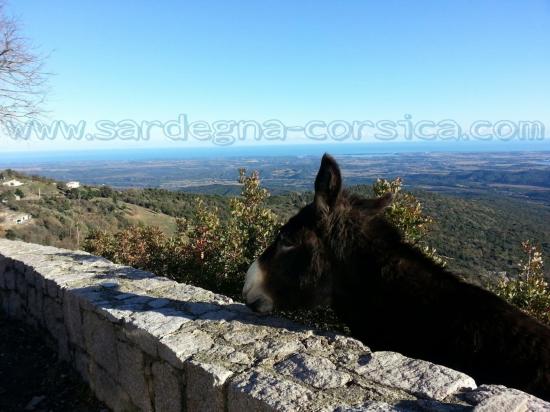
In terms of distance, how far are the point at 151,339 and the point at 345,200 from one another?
5.37ft

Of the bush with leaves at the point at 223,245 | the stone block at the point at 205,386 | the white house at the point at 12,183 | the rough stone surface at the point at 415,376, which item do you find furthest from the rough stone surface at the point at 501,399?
the white house at the point at 12,183

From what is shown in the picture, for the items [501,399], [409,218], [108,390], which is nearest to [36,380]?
[108,390]

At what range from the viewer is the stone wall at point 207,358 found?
1.95m

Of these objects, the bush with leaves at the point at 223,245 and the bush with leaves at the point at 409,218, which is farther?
the bush with leaves at the point at 223,245

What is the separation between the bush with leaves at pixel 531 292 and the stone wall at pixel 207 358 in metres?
2.65

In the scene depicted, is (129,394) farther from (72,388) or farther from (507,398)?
(507,398)

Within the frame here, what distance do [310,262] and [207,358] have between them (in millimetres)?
924

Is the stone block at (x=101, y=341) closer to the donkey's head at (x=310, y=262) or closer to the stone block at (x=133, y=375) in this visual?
the stone block at (x=133, y=375)

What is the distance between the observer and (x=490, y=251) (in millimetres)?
13836

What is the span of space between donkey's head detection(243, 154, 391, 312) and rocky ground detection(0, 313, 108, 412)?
1804 mm

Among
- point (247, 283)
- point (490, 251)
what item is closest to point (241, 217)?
point (247, 283)

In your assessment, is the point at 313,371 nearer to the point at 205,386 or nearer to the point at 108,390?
the point at 205,386

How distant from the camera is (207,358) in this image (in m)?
2.51

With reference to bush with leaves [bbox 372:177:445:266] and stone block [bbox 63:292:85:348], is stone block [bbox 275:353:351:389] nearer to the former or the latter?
stone block [bbox 63:292:85:348]
